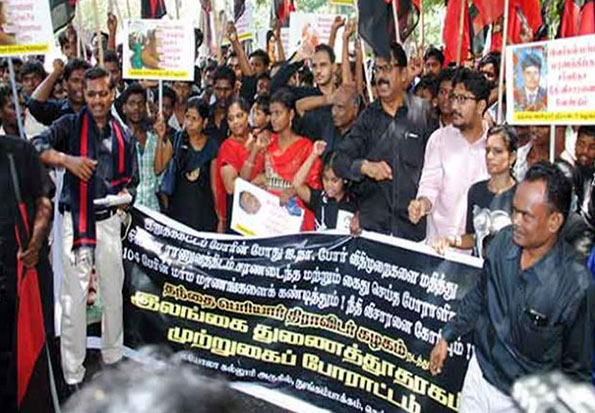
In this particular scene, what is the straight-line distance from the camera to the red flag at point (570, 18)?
6638 millimetres

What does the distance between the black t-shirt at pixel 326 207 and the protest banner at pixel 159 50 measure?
173 cm

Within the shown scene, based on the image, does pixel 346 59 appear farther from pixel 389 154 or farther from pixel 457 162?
pixel 457 162

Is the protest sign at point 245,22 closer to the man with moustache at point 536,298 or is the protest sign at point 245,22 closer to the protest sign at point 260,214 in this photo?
the protest sign at point 260,214

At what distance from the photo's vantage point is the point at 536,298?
3.06 meters

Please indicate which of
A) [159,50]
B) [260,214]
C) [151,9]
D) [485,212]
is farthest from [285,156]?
[151,9]

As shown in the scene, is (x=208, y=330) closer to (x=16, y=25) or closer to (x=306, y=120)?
(x=306, y=120)

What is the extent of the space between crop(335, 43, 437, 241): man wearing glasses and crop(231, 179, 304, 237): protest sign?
0.51 m

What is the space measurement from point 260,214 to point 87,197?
106cm

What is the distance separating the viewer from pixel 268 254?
5.04 meters

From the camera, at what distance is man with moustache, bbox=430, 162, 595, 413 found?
3023 millimetres

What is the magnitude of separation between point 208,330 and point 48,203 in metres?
1.30

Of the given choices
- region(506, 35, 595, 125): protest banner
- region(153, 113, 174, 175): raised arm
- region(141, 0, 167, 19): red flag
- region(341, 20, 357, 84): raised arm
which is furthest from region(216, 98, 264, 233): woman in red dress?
region(141, 0, 167, 19): red flag

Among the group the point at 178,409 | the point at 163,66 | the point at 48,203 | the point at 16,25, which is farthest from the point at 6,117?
the point at 178,409

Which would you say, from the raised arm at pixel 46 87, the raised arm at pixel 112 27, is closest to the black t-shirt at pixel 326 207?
the raised arm at pixel 46 87
